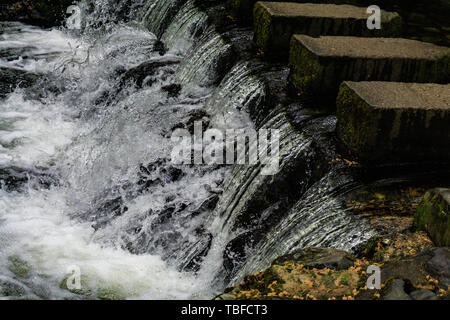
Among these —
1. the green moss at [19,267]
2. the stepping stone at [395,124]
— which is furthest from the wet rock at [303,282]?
the green moss at [19,267]

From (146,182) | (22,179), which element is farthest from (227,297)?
(22,179)

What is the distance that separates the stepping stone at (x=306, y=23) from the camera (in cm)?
593

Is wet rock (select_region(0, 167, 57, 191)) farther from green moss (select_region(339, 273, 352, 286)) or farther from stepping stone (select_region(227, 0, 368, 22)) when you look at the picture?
green moss (select_region(339, 273, 352, 286))

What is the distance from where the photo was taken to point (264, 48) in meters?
6.17

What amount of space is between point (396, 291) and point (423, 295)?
124 millimetres

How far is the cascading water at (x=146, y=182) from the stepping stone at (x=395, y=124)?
0.42 metres

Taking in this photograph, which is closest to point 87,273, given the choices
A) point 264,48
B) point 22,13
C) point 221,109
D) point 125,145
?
point 125,145

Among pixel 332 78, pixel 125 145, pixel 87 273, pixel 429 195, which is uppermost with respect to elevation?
pixel 332 78

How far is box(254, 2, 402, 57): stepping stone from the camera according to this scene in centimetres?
593

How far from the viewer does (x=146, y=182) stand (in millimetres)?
5594

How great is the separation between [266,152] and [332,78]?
85 centimetres

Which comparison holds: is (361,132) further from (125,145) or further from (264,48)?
(125,145)

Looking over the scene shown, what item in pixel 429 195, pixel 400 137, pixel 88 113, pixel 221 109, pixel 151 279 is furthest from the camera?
pixel 88 113

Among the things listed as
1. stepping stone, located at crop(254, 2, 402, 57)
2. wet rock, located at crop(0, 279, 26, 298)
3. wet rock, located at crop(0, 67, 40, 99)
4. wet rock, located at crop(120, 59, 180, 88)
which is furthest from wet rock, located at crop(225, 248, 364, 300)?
wet rock, located at crop(0, 67, 40, 99)
